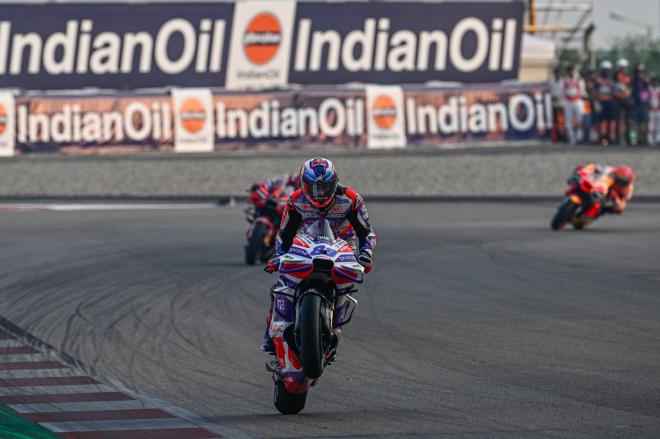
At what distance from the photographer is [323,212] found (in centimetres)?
827

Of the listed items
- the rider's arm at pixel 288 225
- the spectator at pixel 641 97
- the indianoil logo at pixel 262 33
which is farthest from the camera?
the indianoil logo at pixel 262 33

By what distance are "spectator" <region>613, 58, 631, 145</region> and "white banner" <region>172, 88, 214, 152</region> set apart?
9512 mm

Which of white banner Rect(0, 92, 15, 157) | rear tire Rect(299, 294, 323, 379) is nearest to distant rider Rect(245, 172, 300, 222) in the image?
rear tire Rect(299, 294, 323, 379)

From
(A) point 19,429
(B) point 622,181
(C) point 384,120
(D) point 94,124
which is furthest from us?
(C) point 384,120

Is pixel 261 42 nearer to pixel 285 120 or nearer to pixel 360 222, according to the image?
pixel 285 120

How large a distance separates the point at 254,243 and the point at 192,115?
1641cm

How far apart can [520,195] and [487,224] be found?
6.20 m

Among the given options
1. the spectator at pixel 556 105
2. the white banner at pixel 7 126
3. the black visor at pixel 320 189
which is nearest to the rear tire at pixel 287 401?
the black visor at pixel 320 189

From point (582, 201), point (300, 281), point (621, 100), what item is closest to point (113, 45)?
point (621, 100)

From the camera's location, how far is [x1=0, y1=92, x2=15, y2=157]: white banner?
3138 cm

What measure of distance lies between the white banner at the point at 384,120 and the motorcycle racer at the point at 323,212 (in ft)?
79.1

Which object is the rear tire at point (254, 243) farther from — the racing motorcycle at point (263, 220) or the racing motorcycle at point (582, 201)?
the racing motorcycle at point (582, 201)

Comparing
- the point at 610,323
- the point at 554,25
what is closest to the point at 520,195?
the point at 610,323

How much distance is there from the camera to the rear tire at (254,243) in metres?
16.1
